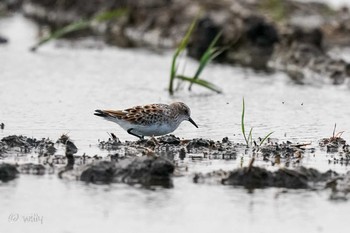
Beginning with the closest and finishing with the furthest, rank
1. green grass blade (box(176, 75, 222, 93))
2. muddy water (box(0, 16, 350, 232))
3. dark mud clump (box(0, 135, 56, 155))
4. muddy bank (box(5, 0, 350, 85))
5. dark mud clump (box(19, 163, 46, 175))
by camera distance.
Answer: muddy water (box(0, 16, 350, 232)), dark mud clump (box(19, 163, 46, 175)), dark mud clump (box(0, 135, 56, 155)), green grass blade (box(176, 75, 222, 93)), muddy bank (box(5, 0, 350, 85))

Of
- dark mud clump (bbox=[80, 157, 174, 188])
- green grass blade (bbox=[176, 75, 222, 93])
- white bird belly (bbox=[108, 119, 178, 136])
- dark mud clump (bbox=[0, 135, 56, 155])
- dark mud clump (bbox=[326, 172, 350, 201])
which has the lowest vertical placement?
dark mud clump (bbox=[326, 172, 350, 201])

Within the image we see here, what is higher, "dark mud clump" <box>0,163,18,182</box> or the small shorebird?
the small shorebird

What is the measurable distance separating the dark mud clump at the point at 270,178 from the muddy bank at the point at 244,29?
1075 centimetres

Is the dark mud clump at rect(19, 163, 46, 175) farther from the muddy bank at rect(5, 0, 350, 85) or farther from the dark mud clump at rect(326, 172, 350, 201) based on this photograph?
the muddy bank at rect(5, 0, 350, 85)

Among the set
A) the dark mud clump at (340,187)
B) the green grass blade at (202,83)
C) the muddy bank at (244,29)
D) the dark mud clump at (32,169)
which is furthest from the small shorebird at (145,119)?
the muddy bank at (244,29)

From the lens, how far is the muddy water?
10016 millimetres

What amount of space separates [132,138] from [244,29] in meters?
15.2

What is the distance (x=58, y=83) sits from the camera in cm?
2089

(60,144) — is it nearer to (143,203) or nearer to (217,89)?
(143,203)

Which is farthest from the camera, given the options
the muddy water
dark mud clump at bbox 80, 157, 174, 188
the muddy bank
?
the muddy bank

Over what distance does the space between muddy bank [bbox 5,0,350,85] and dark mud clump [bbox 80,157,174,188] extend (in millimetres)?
11222

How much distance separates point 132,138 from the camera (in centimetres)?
1412

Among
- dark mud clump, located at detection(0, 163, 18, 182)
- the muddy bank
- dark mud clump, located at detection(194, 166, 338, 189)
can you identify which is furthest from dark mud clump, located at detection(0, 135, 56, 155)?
the muddy bank

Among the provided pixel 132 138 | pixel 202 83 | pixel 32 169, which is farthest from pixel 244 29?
pixel 32 169
